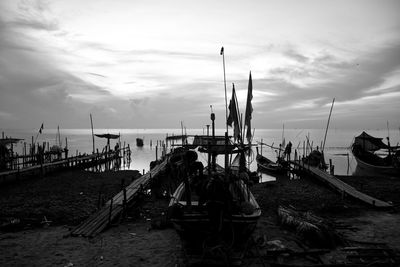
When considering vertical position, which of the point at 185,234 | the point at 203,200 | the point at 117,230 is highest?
the point at 203,200

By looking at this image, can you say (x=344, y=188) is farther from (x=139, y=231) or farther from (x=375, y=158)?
(x=375, y=158)

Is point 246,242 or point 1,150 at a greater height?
point 1,150

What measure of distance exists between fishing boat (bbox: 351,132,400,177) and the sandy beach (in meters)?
12.1

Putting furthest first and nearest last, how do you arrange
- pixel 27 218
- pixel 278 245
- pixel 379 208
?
pixel 379 208
pixel 27 218
pixel 278 245

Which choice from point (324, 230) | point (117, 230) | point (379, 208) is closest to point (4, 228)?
point (117, 230)

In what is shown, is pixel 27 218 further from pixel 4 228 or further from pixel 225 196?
pixel 225 196

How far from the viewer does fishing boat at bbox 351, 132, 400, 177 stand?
28.5m

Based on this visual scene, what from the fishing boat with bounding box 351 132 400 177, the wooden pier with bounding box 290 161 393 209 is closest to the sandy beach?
the wooden pier with bounding box 290 161 393 209

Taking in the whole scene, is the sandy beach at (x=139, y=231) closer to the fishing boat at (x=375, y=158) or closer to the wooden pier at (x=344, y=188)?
the wooden pier at (x=344, y=188)

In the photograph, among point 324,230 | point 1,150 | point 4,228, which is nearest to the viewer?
point 324,230

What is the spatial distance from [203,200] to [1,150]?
87.6 ft

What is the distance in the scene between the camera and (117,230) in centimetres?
1138

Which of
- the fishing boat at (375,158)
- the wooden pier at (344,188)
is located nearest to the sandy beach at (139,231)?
the wooden pier at (344,188)

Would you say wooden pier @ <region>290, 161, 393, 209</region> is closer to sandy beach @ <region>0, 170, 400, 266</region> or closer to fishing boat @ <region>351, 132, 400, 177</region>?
sandy beach @ <region>0, 170, 400, 266</region>
